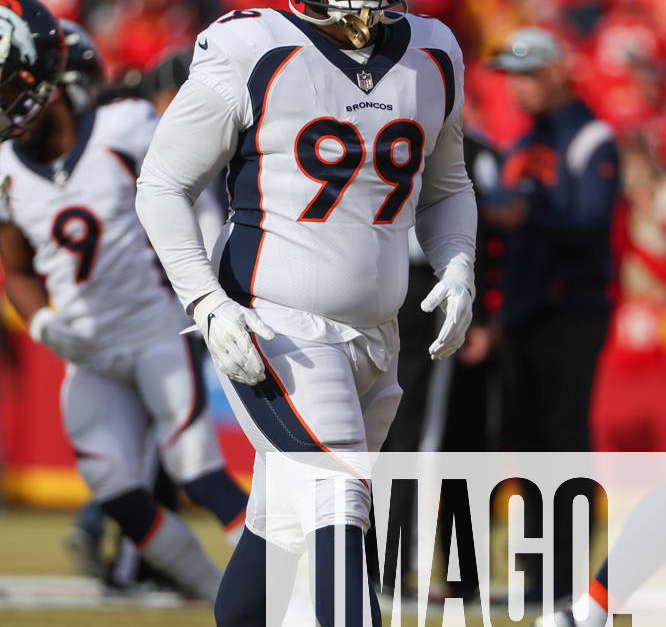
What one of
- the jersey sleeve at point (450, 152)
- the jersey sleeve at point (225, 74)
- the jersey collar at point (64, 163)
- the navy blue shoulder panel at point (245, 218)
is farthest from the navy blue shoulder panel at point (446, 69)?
the jersey collar at point (64, 163)

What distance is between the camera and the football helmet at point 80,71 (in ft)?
17.3

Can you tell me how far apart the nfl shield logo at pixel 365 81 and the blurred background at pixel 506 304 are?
2.04m

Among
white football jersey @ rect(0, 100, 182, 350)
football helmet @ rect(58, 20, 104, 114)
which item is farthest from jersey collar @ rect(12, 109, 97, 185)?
football helmet @ rect(58, 20, 104, 114)

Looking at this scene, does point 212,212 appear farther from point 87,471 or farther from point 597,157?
point 597,157

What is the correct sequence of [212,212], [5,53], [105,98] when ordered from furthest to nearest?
[105,98] < [212,212] < [5,53]

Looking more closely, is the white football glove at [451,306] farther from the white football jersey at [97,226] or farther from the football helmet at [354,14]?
the white football jersey at [97,226]

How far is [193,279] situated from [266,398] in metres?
0.31

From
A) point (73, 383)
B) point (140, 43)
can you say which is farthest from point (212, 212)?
point (140, 43)

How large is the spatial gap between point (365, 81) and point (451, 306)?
0.55m

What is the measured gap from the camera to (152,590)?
20.5ft

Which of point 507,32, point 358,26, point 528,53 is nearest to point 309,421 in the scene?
point 358,26

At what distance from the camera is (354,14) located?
3.42 m

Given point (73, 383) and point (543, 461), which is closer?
point (73, 383)

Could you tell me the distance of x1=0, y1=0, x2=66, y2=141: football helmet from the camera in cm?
436
